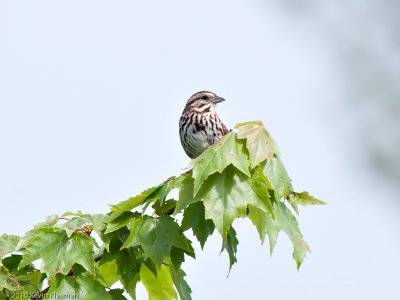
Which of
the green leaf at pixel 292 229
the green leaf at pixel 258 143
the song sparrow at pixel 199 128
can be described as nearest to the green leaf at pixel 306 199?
the green leaf at pixel 292 229

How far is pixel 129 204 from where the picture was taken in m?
4.84

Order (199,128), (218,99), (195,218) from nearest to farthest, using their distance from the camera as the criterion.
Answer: (195,218)
(199,128)
(218,99)

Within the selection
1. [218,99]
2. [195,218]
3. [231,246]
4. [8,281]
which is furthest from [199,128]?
[8,281]

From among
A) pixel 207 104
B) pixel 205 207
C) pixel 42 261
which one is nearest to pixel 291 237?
pixel 205 207

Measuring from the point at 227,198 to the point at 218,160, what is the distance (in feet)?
0.75

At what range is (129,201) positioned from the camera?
15.8 feet

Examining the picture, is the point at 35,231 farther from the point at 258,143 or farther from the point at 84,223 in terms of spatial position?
the point at 258,143

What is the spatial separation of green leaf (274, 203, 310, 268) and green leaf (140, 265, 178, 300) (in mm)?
1039

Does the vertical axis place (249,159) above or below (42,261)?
above

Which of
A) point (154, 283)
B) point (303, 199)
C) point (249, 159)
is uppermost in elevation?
point (249, 159)

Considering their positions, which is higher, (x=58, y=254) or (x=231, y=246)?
(x=58, y=254)

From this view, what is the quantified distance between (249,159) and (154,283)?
4.07 ft

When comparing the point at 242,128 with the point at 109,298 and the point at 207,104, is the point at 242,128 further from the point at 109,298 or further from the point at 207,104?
the point at 207,104

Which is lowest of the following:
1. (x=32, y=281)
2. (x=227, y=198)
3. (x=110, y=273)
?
(x=110, y=273)
